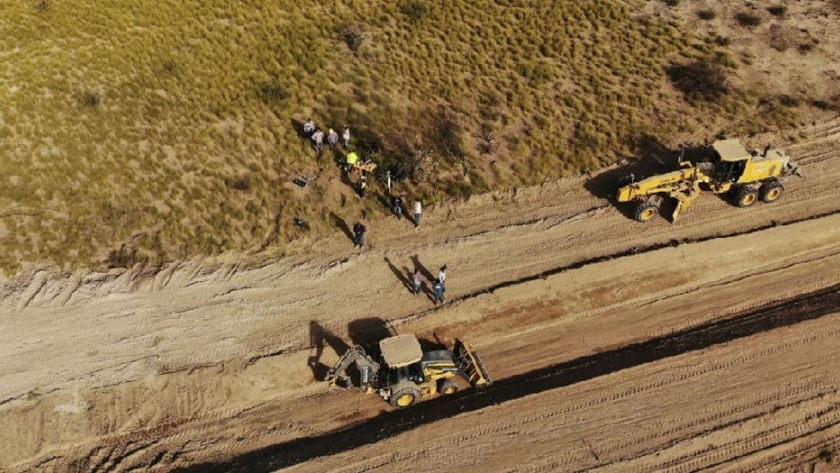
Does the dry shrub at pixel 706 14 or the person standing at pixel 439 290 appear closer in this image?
the person standing at pixel 439 290

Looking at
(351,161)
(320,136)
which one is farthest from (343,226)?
(320,136)

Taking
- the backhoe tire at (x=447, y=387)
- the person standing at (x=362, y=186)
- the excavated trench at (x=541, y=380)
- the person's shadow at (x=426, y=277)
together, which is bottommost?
the excavated trench at (x=541, y=380)

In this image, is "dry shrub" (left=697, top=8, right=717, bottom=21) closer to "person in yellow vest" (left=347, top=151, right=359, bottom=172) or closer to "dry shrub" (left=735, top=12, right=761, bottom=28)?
"dry shrub" (left=735, top=12, right=761, bottom=28)

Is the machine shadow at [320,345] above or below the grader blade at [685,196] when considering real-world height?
below

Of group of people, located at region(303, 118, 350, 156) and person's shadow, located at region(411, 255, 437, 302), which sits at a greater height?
group of people, located at region(303, 118, 350, 156)

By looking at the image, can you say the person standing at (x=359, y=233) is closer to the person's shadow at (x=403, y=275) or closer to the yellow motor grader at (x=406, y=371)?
the person's shadow at (x=403, y=275)

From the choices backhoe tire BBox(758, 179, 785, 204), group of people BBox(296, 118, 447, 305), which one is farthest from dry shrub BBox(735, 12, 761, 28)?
group of people BBox(296, 118, 447, 305)

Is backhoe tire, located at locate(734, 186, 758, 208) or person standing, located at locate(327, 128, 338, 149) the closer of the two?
backhoe tire, located at locate(734, 186, 758, 208)

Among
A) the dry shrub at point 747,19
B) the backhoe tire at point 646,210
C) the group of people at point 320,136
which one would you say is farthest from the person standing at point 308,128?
the dry shrub at point 747,19

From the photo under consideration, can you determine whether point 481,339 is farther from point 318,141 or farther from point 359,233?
point 318,141
